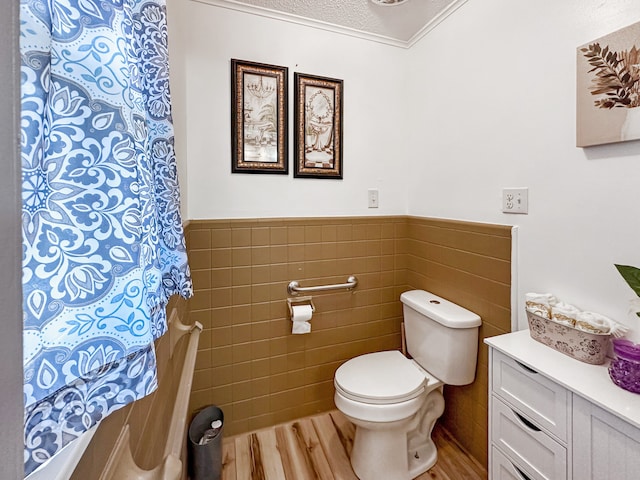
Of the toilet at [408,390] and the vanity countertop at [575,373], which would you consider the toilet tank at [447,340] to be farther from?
the vanity countertop at [575,373]

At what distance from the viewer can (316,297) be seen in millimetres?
1661

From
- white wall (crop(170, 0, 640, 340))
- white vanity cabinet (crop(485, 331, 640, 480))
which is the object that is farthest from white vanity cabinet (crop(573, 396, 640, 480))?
white wall (crop(170, 0, 640, 340))

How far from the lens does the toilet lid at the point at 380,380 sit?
4.01ft

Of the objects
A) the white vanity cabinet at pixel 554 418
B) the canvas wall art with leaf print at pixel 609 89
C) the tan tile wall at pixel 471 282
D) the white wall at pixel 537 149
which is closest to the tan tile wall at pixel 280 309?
the tan tile wall at pixel 471 282

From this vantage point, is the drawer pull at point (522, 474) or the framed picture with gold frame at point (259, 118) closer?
the drawer pull at point (522, 474)

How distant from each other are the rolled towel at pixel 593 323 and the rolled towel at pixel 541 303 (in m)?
0.09

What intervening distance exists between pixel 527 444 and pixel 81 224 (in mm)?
1304

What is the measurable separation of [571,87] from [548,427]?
3.71 feet

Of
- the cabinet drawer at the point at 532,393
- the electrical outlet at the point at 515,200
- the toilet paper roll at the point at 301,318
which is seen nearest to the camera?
the cabinet drawer at the point at 532,393

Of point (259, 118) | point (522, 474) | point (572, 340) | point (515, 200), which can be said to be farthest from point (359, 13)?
point (522, 474)

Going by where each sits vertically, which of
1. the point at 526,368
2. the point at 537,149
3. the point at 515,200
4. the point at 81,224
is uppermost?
the point at 537,149

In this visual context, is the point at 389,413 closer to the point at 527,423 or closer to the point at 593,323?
the point at 527,423

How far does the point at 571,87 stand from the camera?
102 cm

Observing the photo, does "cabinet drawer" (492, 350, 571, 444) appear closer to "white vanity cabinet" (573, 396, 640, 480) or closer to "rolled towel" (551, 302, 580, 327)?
"white vanity cabinet" (573, 396, 640, 480)
